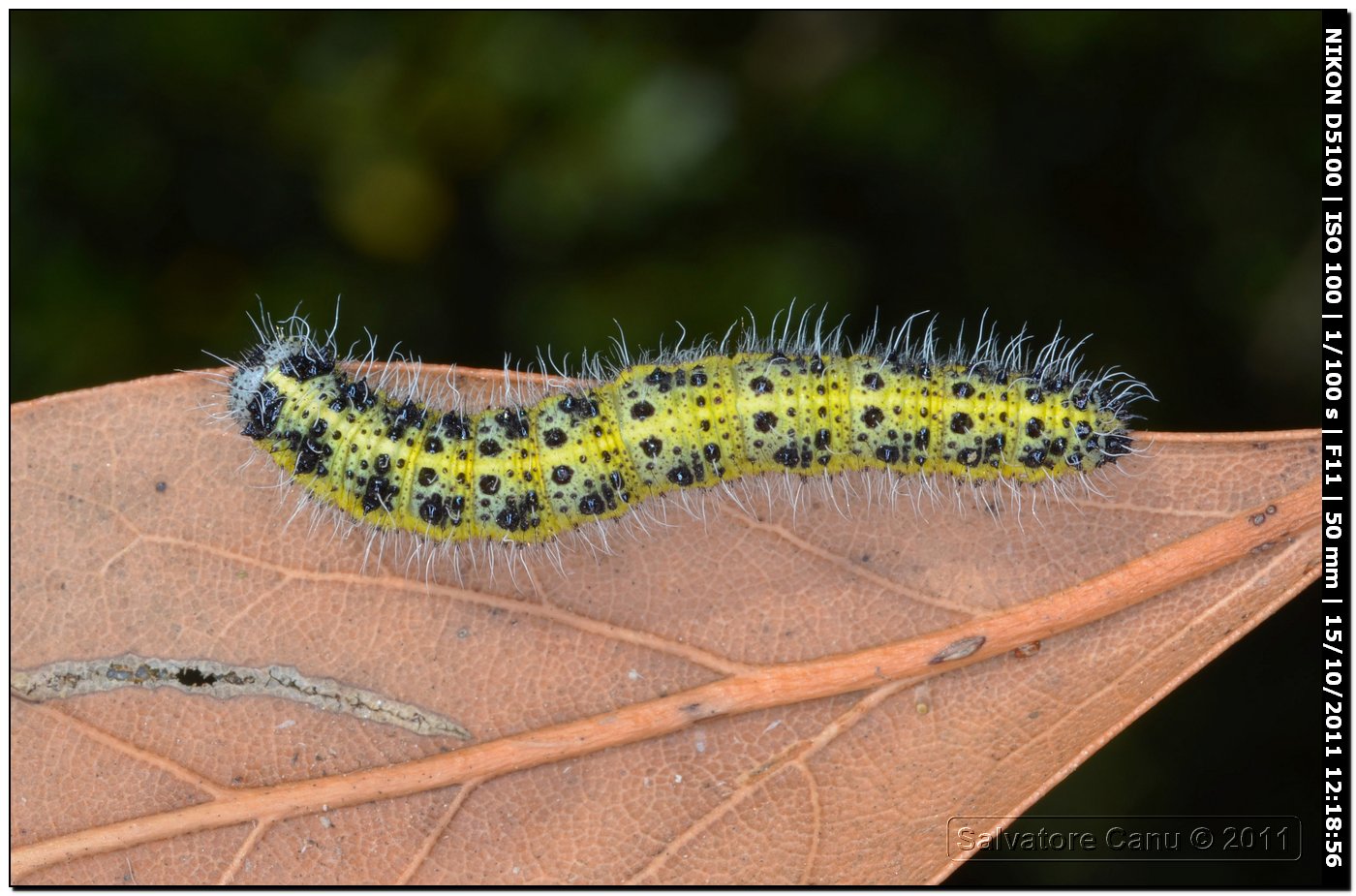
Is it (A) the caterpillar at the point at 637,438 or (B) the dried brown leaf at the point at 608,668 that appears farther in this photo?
(A) the caterpillar at the point at 637,438

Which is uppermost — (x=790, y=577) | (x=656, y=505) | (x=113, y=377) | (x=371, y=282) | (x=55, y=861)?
(x=371, y=282)

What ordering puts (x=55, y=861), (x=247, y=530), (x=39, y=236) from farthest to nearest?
(x=39, y=236)
(x=247, y=530)
(x=55, y=861)

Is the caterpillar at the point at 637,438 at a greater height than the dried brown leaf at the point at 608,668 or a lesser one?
greater

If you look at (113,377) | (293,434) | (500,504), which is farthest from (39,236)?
(500,504)

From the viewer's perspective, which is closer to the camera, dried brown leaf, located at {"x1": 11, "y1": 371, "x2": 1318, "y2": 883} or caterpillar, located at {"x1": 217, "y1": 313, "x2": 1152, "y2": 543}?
A: dried brown leaf, located at {"x1": 11, "y1": 371, "x2": 1318, "y2": 883}

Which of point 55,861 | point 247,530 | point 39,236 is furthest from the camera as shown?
point 39,236

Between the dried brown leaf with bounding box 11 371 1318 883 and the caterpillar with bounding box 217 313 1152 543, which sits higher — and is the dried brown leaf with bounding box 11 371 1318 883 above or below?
below

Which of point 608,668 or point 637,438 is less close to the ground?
point 637,438

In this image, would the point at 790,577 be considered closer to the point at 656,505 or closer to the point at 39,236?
the point at 656,505
